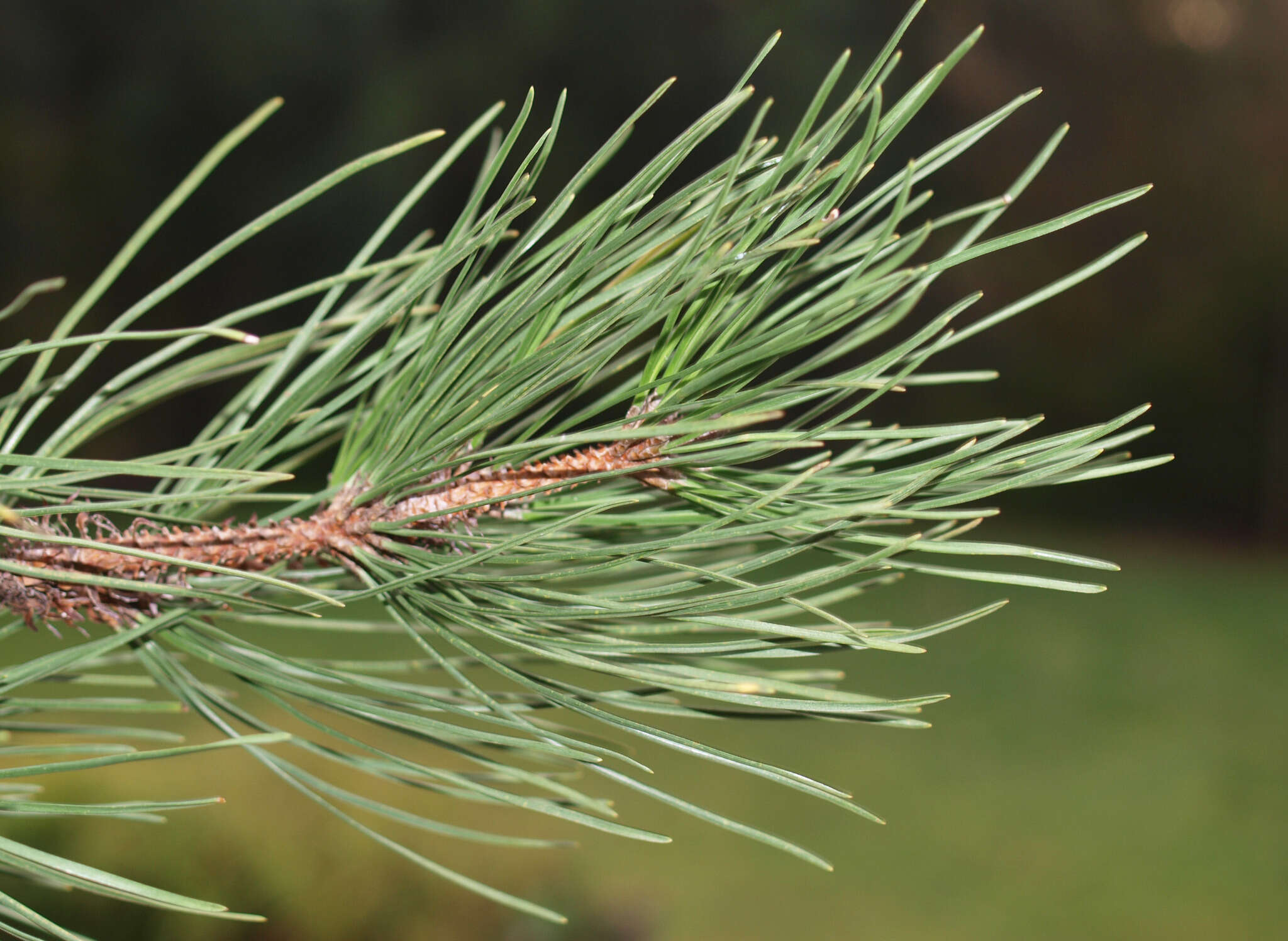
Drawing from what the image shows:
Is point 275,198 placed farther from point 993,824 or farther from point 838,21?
point 993,824

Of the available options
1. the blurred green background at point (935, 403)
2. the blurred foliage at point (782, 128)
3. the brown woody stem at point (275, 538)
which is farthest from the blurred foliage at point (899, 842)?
the blurred foliage at point (782, 128)

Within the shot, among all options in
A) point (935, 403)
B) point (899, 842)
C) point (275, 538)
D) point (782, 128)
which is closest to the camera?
point (275, 538)

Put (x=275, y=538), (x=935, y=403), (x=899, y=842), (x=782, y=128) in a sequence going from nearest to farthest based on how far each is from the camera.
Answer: (x=275, y=538) → (x=899, y=842) → (x=782, y=128) → (x=935, y=403)

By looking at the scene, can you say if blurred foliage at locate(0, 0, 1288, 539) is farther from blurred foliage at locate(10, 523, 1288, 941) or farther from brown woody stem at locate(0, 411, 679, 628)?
brown woody stem at locate(0, 411, 679, 628)

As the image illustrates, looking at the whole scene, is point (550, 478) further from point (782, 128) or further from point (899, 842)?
point (782, 128)

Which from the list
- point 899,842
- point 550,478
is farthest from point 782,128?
point 550,478

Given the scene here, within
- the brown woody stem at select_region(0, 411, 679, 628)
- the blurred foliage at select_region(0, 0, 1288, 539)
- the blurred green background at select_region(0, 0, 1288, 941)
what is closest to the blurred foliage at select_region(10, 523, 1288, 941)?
the blurred green background at select_region(0, 0, 1288, 941)
